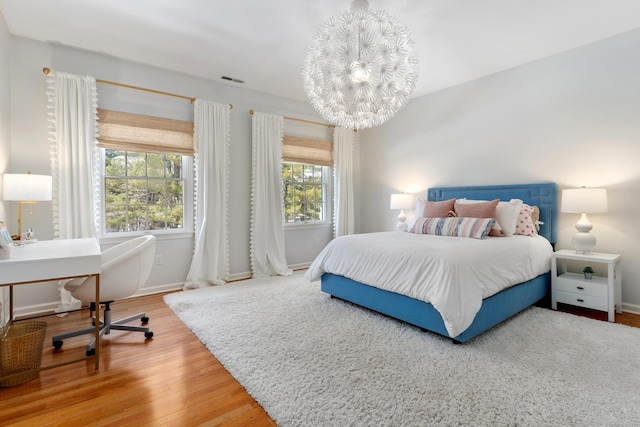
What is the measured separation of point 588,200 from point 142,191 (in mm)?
4685

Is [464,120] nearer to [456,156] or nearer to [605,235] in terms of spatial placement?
[456,156]

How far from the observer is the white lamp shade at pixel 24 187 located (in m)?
2.39

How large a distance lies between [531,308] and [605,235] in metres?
1.07

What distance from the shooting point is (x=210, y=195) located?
398cm

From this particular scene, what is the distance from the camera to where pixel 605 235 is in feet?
10.4

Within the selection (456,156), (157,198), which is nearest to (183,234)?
(157,198)

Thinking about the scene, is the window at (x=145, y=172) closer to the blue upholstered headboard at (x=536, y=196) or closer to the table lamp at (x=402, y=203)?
the table lamp at (x=402, y=203)

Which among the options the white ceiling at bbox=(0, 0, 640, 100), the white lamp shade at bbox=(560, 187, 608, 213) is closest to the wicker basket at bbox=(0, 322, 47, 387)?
the white ceiling at bbox=(0, 0, 640, 100)

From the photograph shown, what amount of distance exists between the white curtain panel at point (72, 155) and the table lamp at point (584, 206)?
15.6 feet

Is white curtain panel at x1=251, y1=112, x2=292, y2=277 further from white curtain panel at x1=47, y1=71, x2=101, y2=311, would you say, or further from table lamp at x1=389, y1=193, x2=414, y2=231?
white curtain panel at x1=47, y1=71, x2=101, y2=311

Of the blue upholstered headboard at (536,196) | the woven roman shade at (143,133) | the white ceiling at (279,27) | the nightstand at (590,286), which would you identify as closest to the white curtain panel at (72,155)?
the woven roman shade at (143,133)

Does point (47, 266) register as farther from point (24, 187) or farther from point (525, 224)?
point (525, 224)

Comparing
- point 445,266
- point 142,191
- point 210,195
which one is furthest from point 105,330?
point 445,266

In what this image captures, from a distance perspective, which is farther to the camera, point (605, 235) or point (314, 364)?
point (605, 235)
